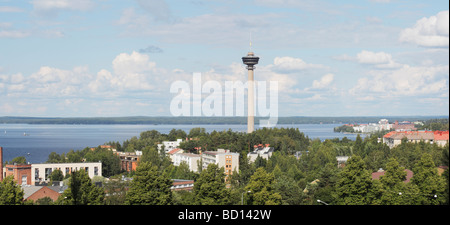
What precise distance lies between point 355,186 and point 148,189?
30.4 feet

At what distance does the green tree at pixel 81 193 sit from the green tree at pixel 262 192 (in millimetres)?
6716

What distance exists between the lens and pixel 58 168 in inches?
2096

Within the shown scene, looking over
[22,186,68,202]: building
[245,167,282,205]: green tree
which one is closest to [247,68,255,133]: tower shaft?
[22,186,68,202]: building

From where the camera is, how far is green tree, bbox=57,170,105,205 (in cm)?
2182

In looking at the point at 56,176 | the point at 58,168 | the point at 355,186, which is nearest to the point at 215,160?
the point at 56,176

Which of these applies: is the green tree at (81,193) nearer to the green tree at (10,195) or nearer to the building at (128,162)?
the green tree at (10,195)

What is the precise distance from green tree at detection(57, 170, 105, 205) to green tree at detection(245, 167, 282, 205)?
6716 mm

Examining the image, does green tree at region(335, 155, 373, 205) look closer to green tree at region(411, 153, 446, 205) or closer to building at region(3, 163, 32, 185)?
green tree at region(411, 153, 446, 205)

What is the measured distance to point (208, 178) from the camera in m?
22.6

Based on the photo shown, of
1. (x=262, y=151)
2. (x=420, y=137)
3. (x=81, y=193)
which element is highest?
(x=420, y=137)

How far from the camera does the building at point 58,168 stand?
52469mm

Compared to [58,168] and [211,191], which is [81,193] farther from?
[58,168]

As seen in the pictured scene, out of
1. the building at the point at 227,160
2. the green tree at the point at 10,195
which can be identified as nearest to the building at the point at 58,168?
the building at the point at 227,160
